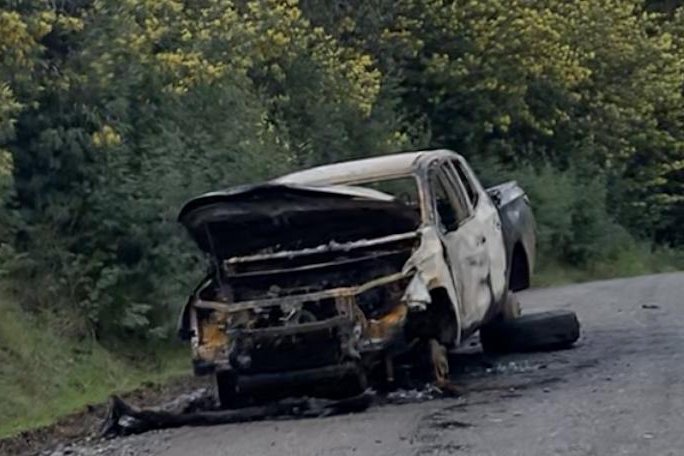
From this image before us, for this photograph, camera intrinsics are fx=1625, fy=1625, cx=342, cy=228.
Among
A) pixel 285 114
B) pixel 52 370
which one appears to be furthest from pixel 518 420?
pixel 285 114

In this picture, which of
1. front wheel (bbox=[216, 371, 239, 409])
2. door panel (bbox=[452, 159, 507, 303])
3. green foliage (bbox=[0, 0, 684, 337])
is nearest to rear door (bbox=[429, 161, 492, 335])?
door panel (bbox=[452, 159, 507, 303])

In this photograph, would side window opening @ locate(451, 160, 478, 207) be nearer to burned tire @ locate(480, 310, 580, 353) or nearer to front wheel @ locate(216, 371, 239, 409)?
burned tire @ locate(480, 310, 580, 353)

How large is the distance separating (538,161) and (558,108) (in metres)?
1.14

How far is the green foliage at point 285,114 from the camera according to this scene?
15812mm

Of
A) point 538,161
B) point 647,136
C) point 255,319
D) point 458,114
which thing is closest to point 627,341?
point 255,319

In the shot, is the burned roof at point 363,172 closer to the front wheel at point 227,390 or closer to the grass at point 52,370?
the front wheel at point 227,390

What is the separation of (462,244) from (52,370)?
4.10m

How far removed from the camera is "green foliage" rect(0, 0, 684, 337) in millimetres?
15812

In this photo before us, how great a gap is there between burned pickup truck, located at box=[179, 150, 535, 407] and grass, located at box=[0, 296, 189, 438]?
193 cm

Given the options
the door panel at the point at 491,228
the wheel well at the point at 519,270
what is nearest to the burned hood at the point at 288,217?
the door panel at the point at 491,228

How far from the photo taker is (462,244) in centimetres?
1227

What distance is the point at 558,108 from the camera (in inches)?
1239

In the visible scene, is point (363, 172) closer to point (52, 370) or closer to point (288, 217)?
point (288, 217)

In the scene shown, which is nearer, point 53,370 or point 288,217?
point 288,217
